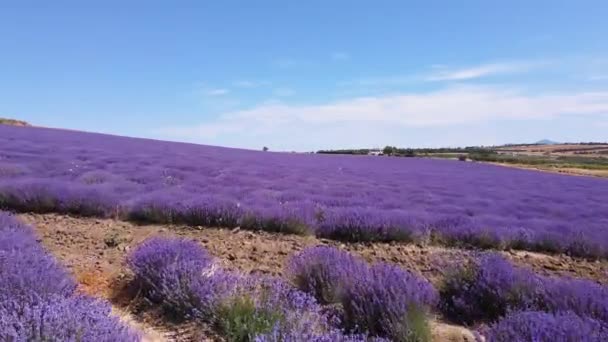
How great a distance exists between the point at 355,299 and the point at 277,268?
142cm

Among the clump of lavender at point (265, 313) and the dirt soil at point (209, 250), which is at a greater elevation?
the clump of lavender at point (265, 313)

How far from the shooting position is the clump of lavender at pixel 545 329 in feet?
7.27

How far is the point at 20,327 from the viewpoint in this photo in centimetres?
196

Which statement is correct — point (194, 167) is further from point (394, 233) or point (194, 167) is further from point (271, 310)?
point (271, 310)

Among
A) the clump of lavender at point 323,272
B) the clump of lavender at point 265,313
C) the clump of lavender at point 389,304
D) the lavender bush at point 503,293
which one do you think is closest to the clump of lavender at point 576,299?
the lavender bush at point 503,293

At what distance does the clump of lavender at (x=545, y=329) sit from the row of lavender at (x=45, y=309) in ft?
5.74

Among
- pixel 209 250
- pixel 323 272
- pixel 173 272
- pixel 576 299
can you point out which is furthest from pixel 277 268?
pixel 576 299

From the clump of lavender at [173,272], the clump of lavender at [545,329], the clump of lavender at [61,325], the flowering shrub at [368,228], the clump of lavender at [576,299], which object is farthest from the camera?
the flowering shrub at [368,228]

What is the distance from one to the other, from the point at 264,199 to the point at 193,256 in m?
3.60

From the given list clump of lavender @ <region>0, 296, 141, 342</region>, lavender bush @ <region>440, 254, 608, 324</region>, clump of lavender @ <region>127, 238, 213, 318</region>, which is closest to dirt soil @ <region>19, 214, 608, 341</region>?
clump of lavender @ <region>127, 238, 213, 318</region>

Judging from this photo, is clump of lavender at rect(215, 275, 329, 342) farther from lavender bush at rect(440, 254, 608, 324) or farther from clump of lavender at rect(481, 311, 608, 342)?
lavender bush at rect(440, 254, 608, 324)

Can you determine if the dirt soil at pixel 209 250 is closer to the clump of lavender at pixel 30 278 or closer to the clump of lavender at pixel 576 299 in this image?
the clump of lavender at pixel 30 278

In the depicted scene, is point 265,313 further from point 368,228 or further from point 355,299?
point 368,228

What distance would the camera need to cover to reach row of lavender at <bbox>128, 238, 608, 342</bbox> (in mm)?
2441
